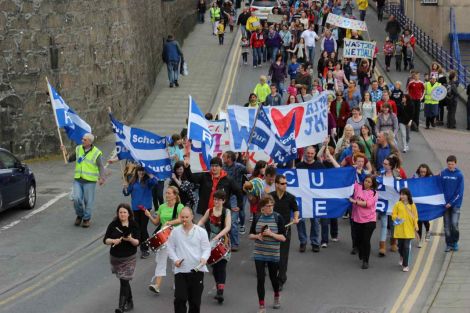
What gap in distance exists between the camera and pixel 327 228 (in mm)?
17578

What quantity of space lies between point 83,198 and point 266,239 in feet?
20.2

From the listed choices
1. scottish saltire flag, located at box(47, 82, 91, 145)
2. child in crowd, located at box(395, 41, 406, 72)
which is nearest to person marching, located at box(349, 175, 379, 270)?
scottish saltire flag, located at box(47, 82, 91, 145)

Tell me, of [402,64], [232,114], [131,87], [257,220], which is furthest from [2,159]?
[402,64]

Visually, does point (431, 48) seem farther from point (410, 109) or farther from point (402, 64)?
point (410, 109)

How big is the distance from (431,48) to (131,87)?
552 inches

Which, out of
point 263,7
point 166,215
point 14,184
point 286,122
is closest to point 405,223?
point 286,122

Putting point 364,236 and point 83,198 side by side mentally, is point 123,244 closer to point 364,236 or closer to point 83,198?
point 364,236

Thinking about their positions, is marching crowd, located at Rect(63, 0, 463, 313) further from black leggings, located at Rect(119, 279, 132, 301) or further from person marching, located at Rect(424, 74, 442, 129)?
person marching, located at Rect(424, 74, 442, 129)

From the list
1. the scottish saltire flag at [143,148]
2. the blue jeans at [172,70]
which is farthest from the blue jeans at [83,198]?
the blue jeans at [172,70]

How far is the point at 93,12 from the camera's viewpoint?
87.7 ft

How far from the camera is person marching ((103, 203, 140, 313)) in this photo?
546 inches

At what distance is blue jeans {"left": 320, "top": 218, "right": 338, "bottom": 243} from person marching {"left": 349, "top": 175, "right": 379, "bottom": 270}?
2.58ft

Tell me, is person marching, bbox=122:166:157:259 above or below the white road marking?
above

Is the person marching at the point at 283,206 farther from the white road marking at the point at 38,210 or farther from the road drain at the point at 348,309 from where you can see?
the white road marking at the point at 38,210
